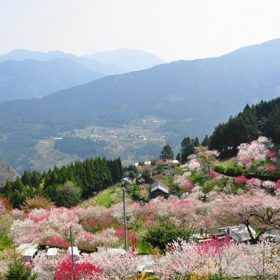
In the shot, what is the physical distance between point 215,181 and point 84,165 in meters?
25.6

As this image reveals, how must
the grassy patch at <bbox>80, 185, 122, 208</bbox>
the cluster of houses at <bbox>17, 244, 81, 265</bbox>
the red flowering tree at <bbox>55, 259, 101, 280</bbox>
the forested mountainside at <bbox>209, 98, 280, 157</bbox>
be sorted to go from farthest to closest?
1. the forested mountainside at <bbox>209, 98, 280, 157</bbox>
2. the grassy patch at <bbox>80, 185, 122, 208</bbox>
3. the cluster of houses at <bbox>17, 244, 81, 265</bbox>
4. the red flowering tree at <bbox>55, 259, 101, 280</bbox>

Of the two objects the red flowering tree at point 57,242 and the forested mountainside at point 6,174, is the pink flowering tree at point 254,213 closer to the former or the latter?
the red flowering tree at point 57,242

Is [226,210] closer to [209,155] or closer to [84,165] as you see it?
[209,155]

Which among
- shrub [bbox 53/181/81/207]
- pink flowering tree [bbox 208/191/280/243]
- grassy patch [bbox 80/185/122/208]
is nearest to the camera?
pink flowering tree [bbox 208/191/280/243]

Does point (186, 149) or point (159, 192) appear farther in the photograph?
point (186, 149)

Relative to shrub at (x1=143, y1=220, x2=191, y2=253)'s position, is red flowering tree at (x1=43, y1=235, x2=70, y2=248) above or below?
below

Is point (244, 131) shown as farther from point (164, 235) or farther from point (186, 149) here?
point (164, 235)

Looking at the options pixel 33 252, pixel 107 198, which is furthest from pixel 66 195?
pixel 33 252

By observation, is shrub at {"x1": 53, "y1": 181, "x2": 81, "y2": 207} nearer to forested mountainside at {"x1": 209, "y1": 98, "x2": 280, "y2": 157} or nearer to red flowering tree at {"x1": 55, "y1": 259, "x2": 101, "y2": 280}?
forested mountainside at {"x1": 209, "y1": 98, "x2": 280, "y2": 157}

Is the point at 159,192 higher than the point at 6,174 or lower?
higher

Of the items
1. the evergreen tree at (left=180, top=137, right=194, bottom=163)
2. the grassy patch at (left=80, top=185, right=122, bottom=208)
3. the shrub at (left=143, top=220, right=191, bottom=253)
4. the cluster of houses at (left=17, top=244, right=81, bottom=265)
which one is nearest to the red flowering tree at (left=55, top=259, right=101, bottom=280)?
the cluster of houses at (left=17, top=244, right=81, bottom=265)

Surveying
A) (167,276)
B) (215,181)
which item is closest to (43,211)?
(215,181)

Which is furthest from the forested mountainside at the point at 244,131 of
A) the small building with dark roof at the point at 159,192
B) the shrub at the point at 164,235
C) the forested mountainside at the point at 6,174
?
the forested mountainside at the point at 6,174

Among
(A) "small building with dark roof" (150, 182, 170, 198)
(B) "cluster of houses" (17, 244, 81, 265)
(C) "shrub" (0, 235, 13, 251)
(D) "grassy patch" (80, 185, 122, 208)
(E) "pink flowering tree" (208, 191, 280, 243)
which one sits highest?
(E) "pink flowering tree" (208, 191, 280, 243)
